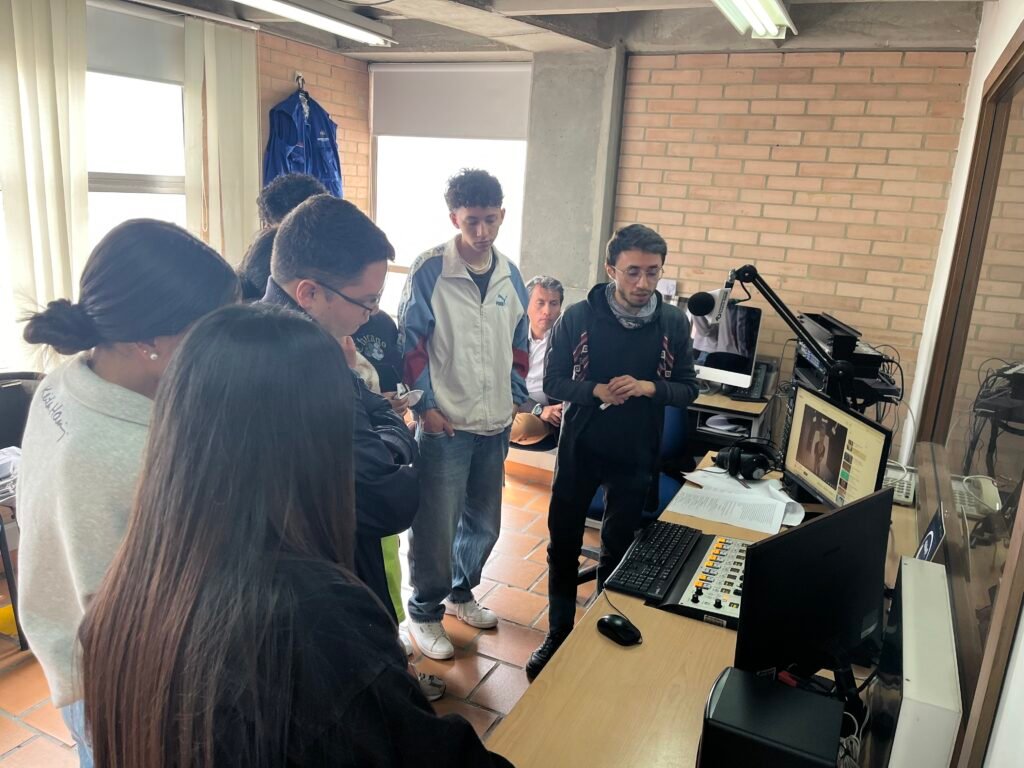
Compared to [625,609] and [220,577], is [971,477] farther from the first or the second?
[220,577]

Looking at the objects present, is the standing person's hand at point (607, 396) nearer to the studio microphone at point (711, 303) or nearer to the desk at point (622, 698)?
the studio microphone at point (711, 303)

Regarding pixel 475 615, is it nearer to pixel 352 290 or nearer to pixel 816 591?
pixel 352 290

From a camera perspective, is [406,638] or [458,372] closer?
[458,372]

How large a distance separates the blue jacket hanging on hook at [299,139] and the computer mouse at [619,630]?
370 centimetres

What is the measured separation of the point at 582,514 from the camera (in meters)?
2.51

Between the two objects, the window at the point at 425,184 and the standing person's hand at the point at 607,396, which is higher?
the window at the point at 425,184

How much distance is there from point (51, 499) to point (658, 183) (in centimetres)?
362

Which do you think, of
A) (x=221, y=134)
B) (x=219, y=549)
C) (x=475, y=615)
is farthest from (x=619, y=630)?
(x=221, y=134)

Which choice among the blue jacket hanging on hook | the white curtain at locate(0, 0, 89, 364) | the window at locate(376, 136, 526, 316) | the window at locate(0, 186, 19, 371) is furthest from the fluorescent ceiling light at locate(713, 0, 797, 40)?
the window at locate(0, 186, 19, 371)

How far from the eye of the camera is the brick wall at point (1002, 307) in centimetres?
157

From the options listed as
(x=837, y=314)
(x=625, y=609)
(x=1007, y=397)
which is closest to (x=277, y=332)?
(x=625, y=609)

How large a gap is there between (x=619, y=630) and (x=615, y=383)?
94cm

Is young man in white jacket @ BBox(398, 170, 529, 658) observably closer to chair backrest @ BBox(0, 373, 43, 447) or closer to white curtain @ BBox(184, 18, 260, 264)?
chair backrest @ BBox(0, 373, 43, 447)

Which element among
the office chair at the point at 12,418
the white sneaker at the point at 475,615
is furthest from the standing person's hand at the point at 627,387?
the office chair at the point at 12,418
